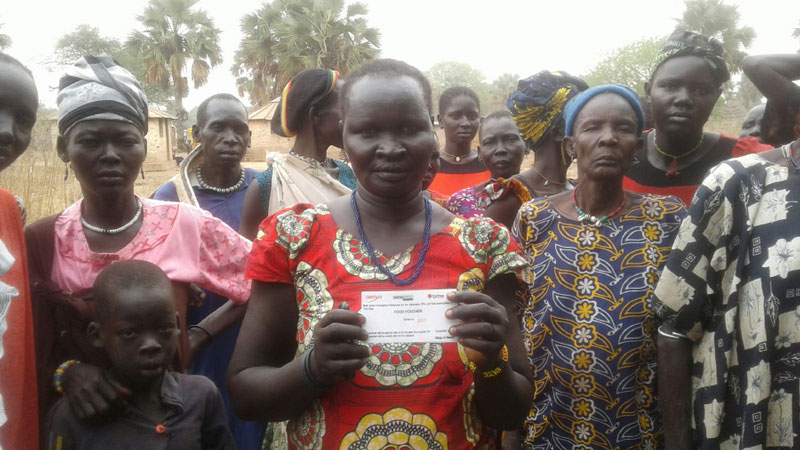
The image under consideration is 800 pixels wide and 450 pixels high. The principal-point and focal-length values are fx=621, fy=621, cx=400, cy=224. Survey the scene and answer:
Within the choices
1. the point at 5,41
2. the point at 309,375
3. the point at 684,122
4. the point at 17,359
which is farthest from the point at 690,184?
the point at 5,41

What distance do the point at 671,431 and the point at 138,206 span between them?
6.84 feet

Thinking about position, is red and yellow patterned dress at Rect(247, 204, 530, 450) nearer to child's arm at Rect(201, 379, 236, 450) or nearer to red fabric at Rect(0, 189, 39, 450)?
child's arm at Rect(201, 379, 236, 450)

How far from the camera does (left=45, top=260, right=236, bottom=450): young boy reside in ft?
6.00

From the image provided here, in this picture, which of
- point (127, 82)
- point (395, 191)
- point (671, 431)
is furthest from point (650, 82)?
point (127, 82)

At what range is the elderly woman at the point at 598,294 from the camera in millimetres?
2309

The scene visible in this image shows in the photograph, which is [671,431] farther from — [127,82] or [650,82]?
[127,82]

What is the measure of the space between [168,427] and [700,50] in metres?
2.82

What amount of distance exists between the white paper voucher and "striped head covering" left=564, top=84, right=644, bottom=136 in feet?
5.07

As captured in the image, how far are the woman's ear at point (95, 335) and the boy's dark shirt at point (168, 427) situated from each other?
0.59 ft

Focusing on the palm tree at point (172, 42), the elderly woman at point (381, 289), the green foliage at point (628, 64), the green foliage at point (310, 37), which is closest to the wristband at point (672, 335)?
the elderly woman at point (381, 289)

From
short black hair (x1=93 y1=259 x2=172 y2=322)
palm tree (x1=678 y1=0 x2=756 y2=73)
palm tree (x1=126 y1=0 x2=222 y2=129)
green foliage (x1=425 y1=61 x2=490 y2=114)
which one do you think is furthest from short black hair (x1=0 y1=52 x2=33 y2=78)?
green foliage (x1=425 y1=61 x2=490 y2=114)

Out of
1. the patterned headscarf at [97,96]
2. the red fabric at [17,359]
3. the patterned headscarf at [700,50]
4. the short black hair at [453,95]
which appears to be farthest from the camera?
the short black hair at [453,95]

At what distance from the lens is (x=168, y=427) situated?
1895 millimetres

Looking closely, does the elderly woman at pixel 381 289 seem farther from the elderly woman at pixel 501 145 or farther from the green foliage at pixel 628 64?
the green foliage at pixel 628 64
